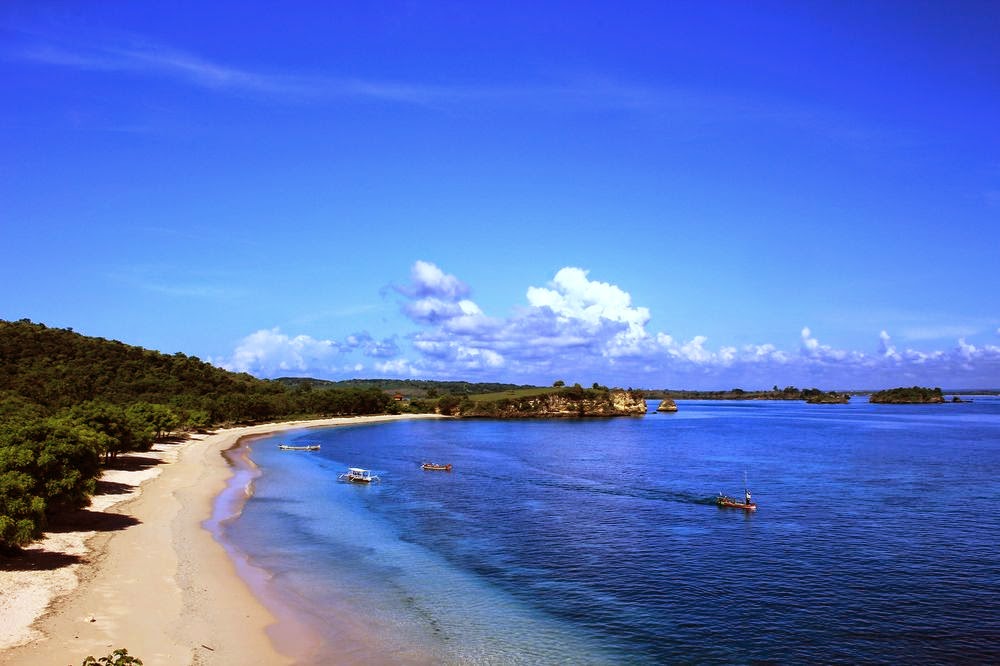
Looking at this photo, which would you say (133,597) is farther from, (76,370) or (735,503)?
(76,370)

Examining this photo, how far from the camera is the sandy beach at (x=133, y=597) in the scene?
30.8 meters

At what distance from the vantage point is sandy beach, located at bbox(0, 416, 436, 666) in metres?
30.8

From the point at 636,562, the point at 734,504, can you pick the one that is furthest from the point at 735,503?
the point at 636,562

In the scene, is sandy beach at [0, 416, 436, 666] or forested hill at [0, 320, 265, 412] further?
forested hill at [0, 320, 265, 412]

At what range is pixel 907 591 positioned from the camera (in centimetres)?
4362

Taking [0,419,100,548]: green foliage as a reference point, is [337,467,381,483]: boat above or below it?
below

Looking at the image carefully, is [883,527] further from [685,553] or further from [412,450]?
[412,450]

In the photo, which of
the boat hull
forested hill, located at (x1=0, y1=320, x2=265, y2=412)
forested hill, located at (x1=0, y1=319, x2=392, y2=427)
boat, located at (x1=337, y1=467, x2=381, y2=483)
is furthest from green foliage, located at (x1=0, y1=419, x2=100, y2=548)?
forested hill, located at (x1=0, y1=320, x2=265, y2=412)

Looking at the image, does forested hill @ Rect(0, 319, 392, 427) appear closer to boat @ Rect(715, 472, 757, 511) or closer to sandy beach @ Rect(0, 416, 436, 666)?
sandy beach @ Rect(0, 416, 436, 666)

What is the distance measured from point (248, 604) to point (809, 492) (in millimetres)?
71776

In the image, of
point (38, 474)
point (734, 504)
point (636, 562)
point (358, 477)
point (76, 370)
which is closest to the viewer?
point (38, 474)

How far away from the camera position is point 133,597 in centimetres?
3806

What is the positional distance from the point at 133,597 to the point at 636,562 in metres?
35.2

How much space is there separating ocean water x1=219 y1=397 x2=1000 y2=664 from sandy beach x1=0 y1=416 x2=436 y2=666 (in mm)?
3029
